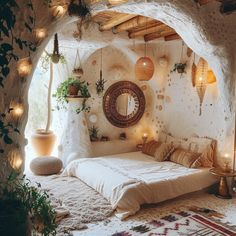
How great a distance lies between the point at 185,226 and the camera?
3094 millimetres

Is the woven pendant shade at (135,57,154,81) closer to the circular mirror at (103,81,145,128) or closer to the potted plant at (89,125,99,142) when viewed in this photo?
the circular mirror at (103,81,145,128)

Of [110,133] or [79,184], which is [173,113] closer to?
[110,133]

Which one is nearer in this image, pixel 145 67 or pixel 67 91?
pixel 145 67

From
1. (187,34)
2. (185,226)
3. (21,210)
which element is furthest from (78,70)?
(21,210)

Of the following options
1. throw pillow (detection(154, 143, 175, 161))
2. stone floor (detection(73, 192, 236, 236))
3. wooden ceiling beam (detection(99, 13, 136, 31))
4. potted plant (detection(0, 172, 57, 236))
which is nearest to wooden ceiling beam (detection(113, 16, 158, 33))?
wooden ceiling beam (detection(99, 13, 136, 31))

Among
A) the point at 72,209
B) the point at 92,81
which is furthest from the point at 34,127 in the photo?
the point at 72,209

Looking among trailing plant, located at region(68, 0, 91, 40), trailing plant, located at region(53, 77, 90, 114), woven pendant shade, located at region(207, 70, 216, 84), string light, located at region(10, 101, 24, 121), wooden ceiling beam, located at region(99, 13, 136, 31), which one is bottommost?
string light, located at region(10, 101, 24, 121)

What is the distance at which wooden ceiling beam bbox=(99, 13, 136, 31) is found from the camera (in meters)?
3.81

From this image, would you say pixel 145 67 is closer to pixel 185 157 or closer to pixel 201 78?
pixel 201 78

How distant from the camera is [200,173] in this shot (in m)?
4.05

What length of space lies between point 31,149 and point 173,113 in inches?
118

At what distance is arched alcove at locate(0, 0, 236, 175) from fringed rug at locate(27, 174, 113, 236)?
1.15 m

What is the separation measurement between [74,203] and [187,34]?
8.71 feet

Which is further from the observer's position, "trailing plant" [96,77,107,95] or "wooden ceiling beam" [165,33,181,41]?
"trailing plant" [96,77,107,95]
